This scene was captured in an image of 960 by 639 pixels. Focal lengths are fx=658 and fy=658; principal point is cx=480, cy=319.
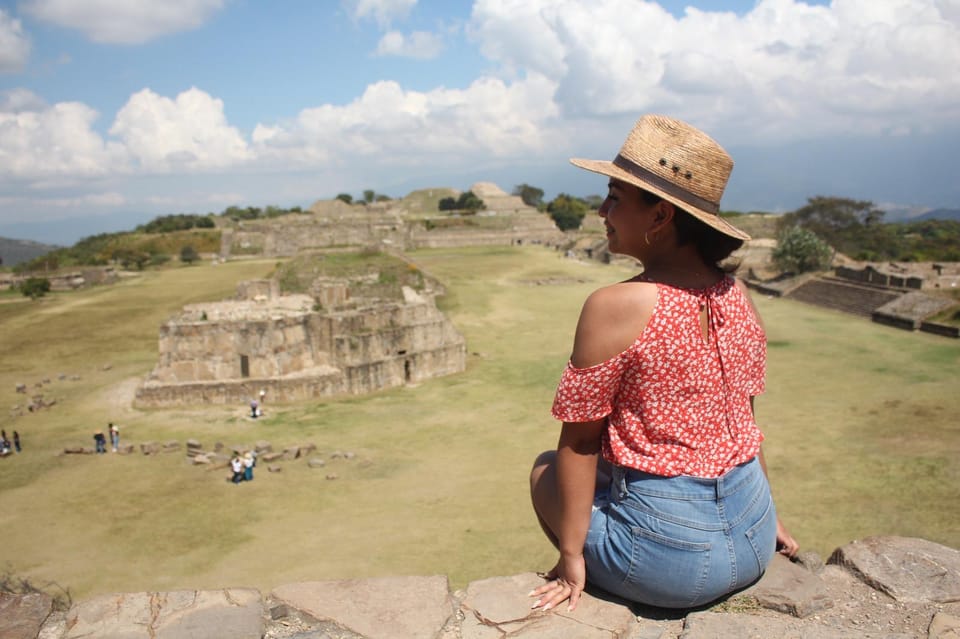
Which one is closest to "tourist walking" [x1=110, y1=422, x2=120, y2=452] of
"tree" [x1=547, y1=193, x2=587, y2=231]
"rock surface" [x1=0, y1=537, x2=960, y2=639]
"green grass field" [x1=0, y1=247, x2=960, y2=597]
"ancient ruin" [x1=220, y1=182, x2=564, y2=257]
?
"green grass field" [x1=0, y1=247, x2=960, y2=597]

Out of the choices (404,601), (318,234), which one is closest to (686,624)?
(404,601)

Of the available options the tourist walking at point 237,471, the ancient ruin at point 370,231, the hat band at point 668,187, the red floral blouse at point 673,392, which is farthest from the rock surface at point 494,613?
the ancient ruin at point 370,231

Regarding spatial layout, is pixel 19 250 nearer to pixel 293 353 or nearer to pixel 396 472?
pixel 293 353

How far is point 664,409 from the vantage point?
2.16 metres

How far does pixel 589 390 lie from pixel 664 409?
27cm

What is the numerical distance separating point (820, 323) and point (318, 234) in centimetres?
3310

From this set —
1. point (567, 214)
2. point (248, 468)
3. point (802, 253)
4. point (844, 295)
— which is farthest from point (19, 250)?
point (844, 295)

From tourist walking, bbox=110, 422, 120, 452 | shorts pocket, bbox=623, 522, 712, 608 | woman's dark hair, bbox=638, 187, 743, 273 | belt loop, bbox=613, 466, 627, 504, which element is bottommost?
tourist walking, bbox=110, 422, 120, 452

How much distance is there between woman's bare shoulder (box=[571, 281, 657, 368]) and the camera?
2.07 metres

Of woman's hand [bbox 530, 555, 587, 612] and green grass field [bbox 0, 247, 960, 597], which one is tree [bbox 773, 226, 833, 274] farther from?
woman's hand [bbox 530, 555, 587, 612]

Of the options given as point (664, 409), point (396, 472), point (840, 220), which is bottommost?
point (396, 472)

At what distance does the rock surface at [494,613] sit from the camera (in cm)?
217

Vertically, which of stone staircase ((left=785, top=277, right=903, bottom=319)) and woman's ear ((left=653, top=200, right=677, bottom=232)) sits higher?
woman's ear ((left=653, top=200, right=677, bottom=232))

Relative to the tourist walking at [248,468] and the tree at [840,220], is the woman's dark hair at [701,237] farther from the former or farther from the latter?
the tree at [840,220]
